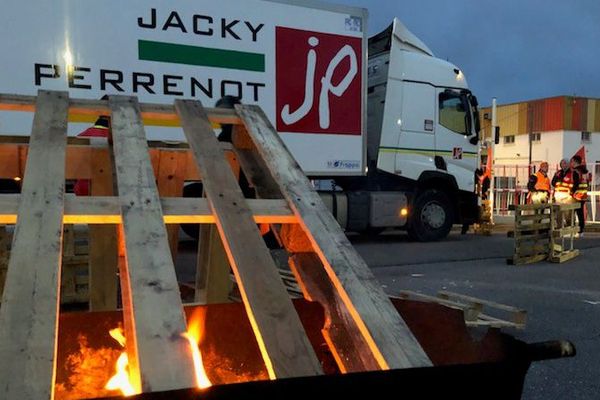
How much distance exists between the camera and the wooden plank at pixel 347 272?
157 centimetres

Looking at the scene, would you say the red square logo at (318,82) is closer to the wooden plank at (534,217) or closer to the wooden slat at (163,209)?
the wooden plank at (534,217)

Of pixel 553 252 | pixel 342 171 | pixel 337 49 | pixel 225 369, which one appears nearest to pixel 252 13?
pixel 337 49

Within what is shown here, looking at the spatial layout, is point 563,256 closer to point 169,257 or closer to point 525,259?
point 525,259

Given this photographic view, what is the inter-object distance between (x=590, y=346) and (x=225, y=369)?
10.3ft

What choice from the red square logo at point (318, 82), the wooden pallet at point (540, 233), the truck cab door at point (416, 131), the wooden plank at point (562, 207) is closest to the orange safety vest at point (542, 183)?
the truck cab door at point (416, 131)

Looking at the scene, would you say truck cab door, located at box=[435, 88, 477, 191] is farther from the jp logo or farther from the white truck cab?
the jp logo

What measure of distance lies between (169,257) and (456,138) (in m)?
9.96

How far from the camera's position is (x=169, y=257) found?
66.5 inches

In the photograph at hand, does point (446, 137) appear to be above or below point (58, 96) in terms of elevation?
above

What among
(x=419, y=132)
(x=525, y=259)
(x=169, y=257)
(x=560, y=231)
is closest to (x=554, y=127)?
(x=419, y=132)

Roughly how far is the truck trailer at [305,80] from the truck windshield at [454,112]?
0.02m

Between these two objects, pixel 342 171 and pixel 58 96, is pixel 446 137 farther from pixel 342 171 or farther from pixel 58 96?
pixel 58 96

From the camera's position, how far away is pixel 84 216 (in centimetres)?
180

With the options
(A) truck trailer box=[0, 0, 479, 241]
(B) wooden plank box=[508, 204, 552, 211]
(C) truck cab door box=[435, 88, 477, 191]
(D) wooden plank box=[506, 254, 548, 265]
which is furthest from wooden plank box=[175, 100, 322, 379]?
(C) truck cab door box=[435, 88, 477, 191]
